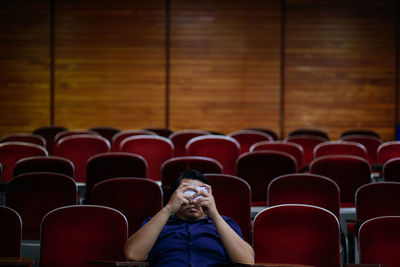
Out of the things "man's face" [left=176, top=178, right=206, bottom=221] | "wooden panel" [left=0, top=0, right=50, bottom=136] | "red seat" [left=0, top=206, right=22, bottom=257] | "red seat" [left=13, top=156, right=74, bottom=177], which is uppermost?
"wooden panel" [left=0, top=0, right=50, bottom=136]

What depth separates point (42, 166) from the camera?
239 inches

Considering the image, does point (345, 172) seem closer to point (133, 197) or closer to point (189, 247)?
point (133, 197)

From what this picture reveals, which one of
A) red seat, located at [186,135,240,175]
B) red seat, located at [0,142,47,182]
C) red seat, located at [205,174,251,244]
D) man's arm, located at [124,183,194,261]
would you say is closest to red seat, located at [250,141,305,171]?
red seat, located at [186,135,240,175]

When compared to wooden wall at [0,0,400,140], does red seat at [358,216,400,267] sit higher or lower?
lower

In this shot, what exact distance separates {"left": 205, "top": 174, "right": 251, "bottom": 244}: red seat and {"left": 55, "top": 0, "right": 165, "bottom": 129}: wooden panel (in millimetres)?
6411

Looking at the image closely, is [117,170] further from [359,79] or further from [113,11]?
[359,79]

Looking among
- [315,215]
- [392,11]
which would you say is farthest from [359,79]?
[315,215]

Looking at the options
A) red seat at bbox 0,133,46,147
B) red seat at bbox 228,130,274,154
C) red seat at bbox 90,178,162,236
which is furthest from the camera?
red seat at bbox 228,130,274,154

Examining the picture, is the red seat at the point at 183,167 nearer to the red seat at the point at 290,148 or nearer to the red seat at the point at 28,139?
the red seat at the point at 290,148

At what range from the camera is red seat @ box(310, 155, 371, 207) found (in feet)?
20.5

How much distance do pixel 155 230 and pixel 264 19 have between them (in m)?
8.31

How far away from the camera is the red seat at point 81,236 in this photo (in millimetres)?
3959

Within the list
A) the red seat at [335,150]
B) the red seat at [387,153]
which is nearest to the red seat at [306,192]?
the red seat at [335,150]

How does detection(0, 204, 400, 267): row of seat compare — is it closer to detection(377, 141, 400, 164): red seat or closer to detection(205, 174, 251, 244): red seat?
detection(205, 174, 251, 244): red seat
